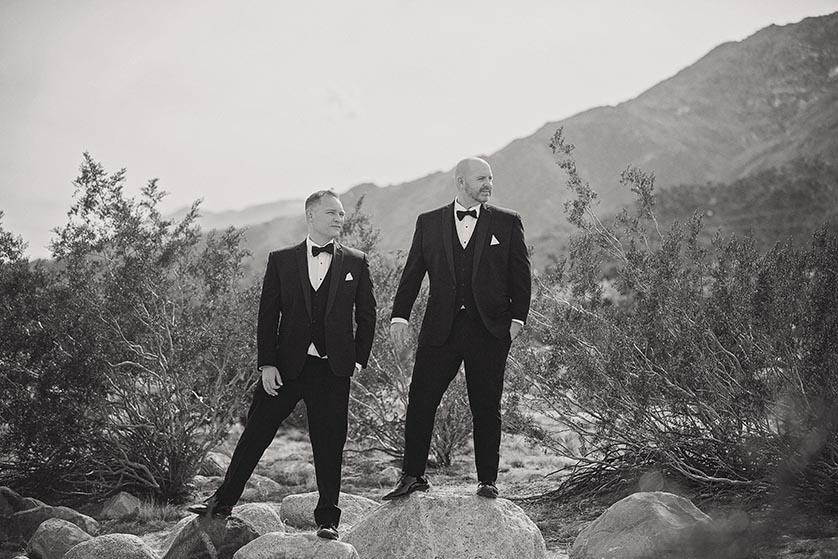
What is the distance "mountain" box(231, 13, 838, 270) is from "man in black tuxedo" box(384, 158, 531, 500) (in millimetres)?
55127

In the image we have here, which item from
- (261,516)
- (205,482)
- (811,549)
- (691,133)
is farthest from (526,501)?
(691,133)

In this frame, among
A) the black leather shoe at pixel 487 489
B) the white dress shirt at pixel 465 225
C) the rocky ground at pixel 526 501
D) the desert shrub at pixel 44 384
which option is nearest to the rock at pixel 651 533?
the rocky ground at pixel 526 501

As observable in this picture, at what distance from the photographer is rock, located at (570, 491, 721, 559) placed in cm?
479

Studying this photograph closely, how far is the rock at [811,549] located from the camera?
15.2ft

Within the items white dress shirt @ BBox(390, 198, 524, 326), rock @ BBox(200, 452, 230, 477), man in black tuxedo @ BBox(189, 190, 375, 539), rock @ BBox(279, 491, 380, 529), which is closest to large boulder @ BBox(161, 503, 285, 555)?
man in black tuxedo @ BBox(189, 190, 375, 539)

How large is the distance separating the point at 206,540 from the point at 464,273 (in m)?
2.30

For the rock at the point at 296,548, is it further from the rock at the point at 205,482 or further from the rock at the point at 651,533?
the rock at the point at 205,482

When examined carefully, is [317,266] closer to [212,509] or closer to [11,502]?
[212,509]

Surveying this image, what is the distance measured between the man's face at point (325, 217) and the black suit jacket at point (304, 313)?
13cm

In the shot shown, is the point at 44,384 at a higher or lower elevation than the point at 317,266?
lower

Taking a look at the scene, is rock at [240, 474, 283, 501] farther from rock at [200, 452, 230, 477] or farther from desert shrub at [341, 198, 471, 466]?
desert shrub at [341, 198, 471, 466]

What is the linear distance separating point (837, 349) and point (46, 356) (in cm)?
740

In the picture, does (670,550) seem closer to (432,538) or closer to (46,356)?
(432,538)

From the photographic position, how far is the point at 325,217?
494 centimetres
